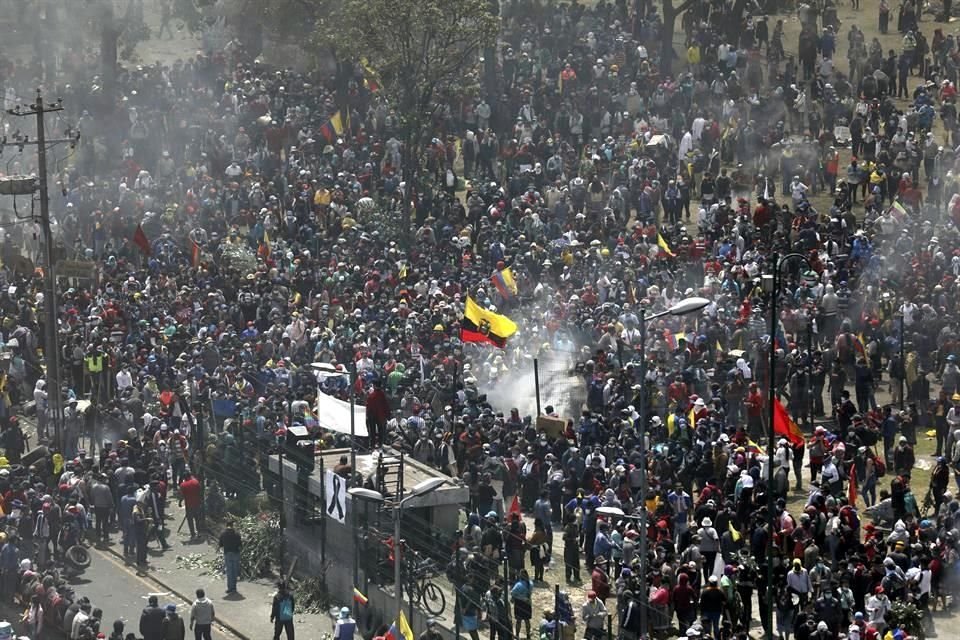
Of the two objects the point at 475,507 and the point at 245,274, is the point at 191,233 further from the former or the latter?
the point at 475,507

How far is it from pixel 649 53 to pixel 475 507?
28.1 meters

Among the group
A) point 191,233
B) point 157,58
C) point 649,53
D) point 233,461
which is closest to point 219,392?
point 233,461

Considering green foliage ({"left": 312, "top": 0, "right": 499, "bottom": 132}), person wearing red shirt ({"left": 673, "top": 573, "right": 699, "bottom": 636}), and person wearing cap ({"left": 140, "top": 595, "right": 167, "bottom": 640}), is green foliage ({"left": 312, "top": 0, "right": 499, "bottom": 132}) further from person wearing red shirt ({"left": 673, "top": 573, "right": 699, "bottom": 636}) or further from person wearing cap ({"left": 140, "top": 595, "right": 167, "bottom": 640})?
person wearing red shirt ({"left": 673, "top": 573, "right": 699, "bottom": 636})

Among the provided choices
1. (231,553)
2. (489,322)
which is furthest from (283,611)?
(489,322)

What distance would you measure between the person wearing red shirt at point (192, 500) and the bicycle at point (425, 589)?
678 centimetres

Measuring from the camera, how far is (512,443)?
39.9 metres

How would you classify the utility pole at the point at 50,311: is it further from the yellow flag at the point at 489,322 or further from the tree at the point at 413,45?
the tree at the point at 413,45

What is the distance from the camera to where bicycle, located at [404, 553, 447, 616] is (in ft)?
115

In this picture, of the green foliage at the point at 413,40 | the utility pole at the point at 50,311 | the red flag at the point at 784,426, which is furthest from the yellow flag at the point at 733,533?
the green foliage at the point at 413,40

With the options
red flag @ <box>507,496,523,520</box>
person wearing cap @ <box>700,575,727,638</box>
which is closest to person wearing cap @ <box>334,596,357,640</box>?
red flag @ <box>507,496,523,520</box>

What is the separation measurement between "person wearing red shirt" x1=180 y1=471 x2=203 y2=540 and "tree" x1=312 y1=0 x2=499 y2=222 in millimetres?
16795

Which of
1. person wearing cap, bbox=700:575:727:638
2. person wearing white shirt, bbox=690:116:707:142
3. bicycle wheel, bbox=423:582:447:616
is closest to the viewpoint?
person wearing cap, bbox=700:575:727:638

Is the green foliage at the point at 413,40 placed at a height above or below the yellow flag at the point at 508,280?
above

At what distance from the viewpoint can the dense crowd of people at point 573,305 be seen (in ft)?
116
